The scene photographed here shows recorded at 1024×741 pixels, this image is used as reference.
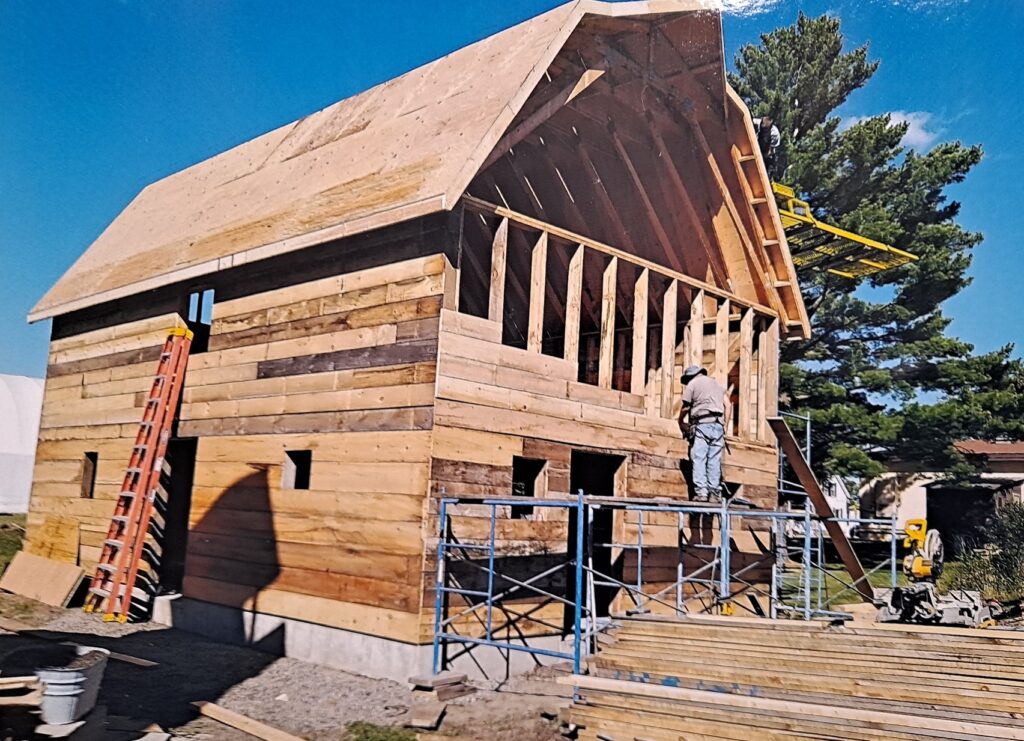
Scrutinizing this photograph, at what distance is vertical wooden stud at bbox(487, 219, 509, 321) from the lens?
10680 millimetres

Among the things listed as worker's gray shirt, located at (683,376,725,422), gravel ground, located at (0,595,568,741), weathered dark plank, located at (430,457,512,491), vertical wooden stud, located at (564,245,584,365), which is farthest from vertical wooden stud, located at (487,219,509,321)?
gravel ground, located at (0,595,568,741)

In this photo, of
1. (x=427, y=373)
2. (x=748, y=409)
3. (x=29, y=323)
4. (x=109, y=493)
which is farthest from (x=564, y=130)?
(x=29, y=323)

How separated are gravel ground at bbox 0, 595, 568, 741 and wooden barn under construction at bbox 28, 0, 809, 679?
41cm

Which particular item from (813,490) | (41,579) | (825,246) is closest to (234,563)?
(41,579)

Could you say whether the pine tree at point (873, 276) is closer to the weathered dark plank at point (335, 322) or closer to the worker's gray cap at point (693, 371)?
the worker's gray cap at point (693, 371)

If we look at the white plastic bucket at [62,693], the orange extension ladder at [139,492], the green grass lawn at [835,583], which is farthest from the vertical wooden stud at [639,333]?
the green grass lawn at [835,583]

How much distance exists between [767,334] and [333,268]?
720 cm

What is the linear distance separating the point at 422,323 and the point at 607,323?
2.96m

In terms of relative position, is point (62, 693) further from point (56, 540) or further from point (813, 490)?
point (813, 490)

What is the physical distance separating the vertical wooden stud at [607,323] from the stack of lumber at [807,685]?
445 cm

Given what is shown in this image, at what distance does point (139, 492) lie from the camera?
12898 millimetres

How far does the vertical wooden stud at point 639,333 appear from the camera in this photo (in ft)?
40.5

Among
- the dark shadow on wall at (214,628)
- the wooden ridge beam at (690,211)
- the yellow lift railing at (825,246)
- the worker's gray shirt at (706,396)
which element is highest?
the yellow lift railing at (825,246)

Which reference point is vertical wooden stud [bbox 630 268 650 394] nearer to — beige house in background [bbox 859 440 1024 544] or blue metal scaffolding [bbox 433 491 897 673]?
blue metal scaffolding [bbox 433 491 897 673]
